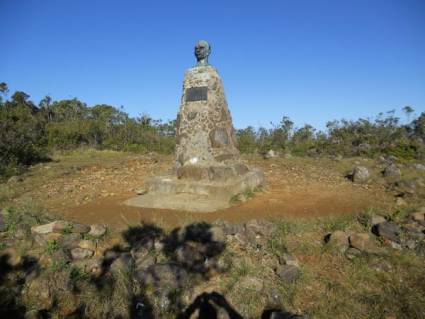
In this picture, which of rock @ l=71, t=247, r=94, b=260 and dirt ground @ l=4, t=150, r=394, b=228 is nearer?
rock @ l=71, t=247, r=94, b=260

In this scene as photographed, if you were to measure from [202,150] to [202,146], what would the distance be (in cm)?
8

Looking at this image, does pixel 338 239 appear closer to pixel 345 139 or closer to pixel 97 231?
pixel 97 231

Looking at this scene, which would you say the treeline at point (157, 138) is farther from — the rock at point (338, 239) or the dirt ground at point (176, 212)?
the rock at point (338, 239)

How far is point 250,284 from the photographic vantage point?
2805 mm

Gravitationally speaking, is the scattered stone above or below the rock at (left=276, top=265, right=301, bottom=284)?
above

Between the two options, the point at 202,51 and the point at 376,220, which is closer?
the point at 376,220

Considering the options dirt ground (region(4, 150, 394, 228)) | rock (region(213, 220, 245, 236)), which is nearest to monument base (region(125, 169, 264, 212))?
dirt ground (region(4, 150, 394, 228))

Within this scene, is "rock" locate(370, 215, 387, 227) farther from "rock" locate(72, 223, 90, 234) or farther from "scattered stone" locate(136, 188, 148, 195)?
"scattered stone" locate(136, 188, 148, 195)

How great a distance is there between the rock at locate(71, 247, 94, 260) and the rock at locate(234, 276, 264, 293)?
1.64 metres

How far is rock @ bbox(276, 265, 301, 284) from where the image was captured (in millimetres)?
2912

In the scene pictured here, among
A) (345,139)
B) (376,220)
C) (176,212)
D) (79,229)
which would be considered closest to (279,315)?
(376,220)

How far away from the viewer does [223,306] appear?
258cm

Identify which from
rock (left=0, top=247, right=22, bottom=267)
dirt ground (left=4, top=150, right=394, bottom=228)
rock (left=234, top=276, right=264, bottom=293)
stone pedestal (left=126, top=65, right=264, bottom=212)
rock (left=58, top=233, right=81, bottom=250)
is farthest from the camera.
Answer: stone pedestal (left=126, top=65, right=264, bottom=212)

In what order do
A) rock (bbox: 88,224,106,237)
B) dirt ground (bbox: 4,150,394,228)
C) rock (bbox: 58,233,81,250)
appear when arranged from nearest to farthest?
rock (bbox: 58,233,81,250) < rock (bbox: 88,224,106,237) < dirt ground (bbox: 4,150,394,228)
